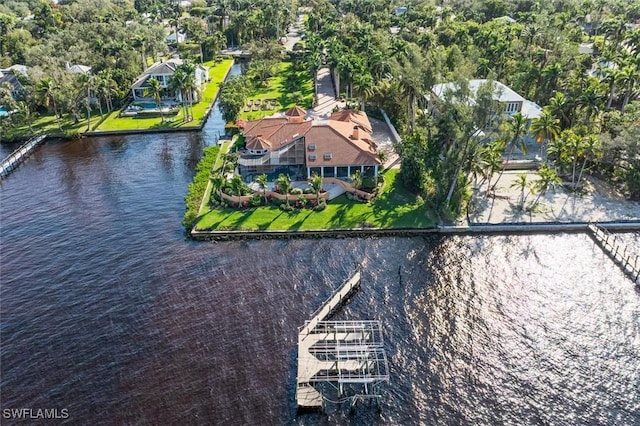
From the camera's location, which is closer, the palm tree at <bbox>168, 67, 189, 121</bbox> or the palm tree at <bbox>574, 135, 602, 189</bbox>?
the palm tree at <bbox>574, 135, 602, 189</bbox>

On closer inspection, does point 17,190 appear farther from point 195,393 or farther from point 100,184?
point 195,393

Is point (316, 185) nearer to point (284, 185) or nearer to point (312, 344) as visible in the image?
point (284, 185)

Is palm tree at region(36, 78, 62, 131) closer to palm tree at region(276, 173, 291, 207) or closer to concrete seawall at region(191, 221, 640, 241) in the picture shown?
concrete seawall at region(191, 221, 640, 241)

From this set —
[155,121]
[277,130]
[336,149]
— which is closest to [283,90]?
[155,121]

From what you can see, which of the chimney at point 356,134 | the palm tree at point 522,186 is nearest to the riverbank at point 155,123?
the chimney at point 356,134

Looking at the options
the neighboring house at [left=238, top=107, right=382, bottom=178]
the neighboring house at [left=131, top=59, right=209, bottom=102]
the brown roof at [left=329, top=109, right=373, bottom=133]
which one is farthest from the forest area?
the brown roof at [left=329, top=109, right=373, bottom=133]

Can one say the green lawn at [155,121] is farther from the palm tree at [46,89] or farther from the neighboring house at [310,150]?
the neighboring house at [310,150]
